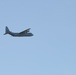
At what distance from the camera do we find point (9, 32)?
12206cm

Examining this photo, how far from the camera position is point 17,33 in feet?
376

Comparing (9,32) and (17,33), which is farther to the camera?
(9,32)

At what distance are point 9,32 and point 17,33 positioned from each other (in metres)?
8.62

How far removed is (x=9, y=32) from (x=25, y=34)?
1002cm

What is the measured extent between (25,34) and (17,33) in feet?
12.5

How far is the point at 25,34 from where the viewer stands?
116062 mm
